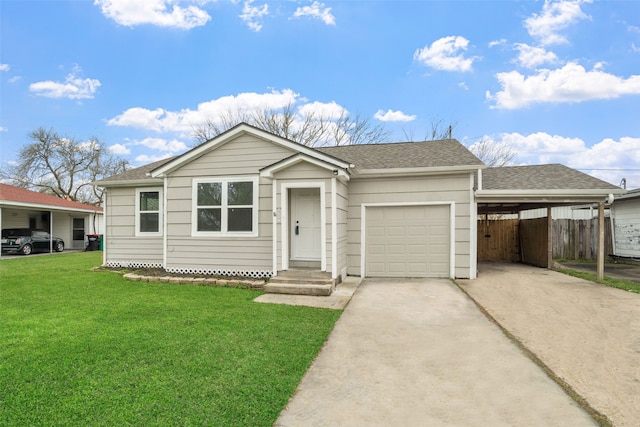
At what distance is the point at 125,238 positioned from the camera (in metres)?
10.4

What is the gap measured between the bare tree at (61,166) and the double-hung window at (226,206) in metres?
28.6

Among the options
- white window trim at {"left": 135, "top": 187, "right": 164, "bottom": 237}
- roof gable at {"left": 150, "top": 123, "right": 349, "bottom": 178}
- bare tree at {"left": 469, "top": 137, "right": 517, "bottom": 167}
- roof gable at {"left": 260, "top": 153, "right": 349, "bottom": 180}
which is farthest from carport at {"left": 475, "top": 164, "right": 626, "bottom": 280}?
bare tree at {"left": 469, "top": 137, "right": 517, "bottom": 167}

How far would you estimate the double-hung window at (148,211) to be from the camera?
10.1m

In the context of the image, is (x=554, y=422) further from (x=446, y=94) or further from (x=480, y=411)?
(x=446, y=94)

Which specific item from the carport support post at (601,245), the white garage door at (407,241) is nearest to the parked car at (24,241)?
the white garage door at (407,241)

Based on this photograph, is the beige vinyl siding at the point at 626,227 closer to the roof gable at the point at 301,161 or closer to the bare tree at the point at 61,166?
the roof gable at the point at 301,161

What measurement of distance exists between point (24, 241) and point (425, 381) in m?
19.8

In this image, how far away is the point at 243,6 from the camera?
1116 centimetres

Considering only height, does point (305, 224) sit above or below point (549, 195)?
below

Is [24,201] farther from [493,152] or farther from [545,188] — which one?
[493,152]

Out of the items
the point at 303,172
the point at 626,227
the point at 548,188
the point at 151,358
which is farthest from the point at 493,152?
the point at 151,358

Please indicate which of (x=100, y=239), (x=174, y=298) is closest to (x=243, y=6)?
(x=174, y=298)

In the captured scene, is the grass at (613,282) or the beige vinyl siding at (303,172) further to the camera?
the grass at (613,282)

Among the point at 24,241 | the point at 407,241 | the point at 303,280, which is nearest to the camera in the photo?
the point at 303,280
